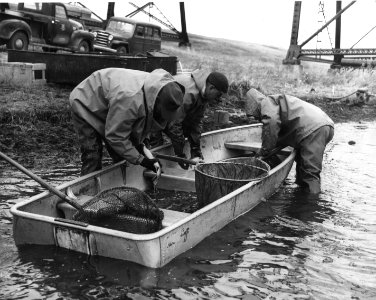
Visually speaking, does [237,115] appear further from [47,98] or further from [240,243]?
[240,243]

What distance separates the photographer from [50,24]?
15453 millimetres

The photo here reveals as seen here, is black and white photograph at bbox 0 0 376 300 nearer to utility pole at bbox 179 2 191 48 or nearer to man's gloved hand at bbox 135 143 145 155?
man's gloved hand at bbox 135 143 145 155

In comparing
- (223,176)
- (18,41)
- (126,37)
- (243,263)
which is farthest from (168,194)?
(126,37)

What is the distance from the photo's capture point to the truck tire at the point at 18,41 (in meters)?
14.0

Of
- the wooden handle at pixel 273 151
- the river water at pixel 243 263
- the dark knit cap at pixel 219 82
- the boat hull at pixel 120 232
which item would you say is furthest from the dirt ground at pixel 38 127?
the wooden handle at pixel 273 151

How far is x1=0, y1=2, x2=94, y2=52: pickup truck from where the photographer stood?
1396cm

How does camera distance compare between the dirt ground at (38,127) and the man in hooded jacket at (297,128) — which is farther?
the dirt ground at (38,127)

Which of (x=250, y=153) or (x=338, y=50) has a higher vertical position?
(x=338, y=50)

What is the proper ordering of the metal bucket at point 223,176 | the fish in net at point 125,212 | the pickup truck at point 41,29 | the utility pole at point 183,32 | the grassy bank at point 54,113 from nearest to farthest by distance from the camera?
the fish in net at point 125,212 → the metal bucket at point 223,176 → the grassy bank at point 54,113 → the pickup truck at point 41,29 → the utility pole at point 183,32

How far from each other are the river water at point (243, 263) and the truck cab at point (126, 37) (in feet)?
37.9

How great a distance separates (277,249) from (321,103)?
36.7ft

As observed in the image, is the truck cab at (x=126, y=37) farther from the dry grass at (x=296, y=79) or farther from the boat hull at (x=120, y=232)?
the boat hull at (x=120, y=232)

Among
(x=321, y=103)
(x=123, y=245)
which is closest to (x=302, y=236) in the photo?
(x=123, y=245)

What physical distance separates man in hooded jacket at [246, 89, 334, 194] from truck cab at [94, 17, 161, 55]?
11.1m
